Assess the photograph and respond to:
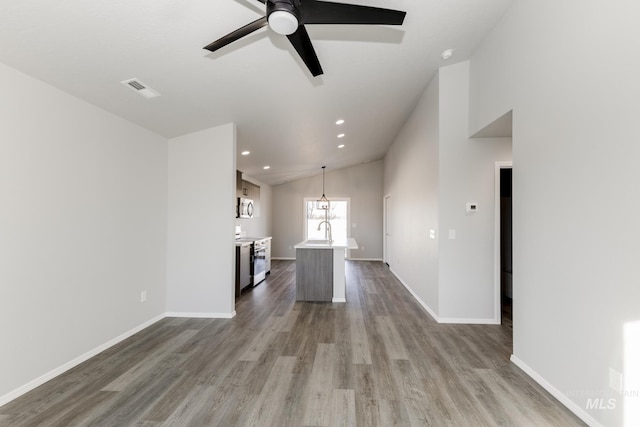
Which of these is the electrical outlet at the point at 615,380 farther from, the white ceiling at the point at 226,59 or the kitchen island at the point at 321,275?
the kitchen island at the point at 321,275

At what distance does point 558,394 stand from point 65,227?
163 inches

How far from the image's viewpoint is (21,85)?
2.13 m

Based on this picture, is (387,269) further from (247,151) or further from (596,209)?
(596,209)

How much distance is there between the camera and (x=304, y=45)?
175 cm

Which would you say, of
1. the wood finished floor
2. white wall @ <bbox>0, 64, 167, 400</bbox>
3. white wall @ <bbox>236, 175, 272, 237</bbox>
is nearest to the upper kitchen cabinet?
white wall @ <bbox>236, 175, 272, 237</bbox>

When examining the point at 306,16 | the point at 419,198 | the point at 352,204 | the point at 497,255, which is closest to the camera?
the point at 306,16

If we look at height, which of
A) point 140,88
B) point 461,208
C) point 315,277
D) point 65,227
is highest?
point 140,88

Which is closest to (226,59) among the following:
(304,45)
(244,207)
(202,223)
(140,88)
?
(140,88)

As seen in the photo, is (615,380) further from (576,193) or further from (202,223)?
(202,223)

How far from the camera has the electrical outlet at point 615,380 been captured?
1.66 meters

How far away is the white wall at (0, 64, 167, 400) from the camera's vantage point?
2.08m

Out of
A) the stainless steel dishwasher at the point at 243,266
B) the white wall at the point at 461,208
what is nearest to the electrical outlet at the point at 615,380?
the white wall at the point at 461,208

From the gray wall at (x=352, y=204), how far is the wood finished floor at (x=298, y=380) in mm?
5440

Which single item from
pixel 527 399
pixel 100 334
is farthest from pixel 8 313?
pixel 527 399
